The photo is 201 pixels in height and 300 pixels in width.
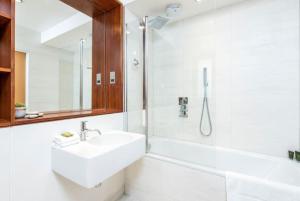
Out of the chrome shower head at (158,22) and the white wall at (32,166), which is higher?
the chrome shower head at (158,22)

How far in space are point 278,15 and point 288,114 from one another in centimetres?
108

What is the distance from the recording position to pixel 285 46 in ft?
5.69

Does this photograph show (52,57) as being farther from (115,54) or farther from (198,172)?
(198,172)

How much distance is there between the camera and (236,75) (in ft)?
6.60

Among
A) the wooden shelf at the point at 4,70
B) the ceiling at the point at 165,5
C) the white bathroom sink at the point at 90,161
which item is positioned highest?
the ceiling at the point at 165,5

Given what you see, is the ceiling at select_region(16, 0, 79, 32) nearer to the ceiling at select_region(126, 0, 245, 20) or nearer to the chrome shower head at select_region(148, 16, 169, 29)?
the ceiling at select_region(126, 0, 245, 20)

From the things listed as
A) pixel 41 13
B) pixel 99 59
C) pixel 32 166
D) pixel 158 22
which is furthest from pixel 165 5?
pixel 32 166

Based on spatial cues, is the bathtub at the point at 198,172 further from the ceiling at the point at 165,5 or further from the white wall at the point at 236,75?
the ceiling at the point at 165,5

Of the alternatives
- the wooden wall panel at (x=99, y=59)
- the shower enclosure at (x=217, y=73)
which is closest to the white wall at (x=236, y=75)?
the shower enclosure at (x=217, y=73)

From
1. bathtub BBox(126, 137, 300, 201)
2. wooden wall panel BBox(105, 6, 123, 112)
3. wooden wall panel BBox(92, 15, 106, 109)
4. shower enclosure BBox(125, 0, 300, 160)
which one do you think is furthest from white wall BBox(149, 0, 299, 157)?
wooden wall panel BBox(92, 15, 106, 109)

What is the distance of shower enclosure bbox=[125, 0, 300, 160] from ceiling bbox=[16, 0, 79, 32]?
28.2 inches

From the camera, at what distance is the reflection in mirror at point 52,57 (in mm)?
1382

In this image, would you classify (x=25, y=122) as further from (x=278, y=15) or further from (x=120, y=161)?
(x=278, y=15)

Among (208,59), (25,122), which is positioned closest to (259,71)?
(208,59)
